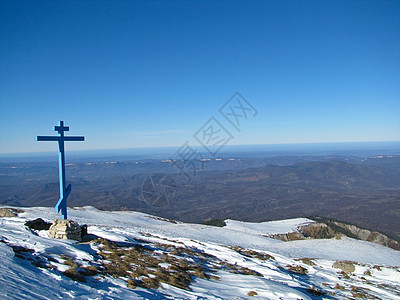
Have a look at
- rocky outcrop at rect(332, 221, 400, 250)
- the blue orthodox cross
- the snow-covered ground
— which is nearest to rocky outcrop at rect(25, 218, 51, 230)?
the snow-covered ground

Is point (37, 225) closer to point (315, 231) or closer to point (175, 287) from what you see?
point (175, 287)

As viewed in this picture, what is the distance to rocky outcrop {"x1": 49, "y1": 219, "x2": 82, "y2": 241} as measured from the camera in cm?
898

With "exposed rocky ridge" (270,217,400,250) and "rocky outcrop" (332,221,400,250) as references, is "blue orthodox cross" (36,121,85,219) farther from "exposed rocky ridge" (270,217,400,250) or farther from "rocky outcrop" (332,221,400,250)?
"rocky outcrop" (332,221,400,250)

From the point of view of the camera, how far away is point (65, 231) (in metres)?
9.02

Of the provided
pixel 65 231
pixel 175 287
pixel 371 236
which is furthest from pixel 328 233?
pixel 65 231

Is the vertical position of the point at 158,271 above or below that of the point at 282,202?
above

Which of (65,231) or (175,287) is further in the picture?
(65,231)

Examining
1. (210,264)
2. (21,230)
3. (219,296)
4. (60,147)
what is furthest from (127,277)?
(60,147)

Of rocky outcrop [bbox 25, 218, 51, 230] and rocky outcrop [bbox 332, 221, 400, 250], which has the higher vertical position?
rocky outcrop [bbox 25, 218, 51, 230]

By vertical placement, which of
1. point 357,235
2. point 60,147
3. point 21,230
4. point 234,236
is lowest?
point 357,235

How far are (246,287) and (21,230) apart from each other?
7976mm

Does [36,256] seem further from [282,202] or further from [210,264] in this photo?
[282,202]

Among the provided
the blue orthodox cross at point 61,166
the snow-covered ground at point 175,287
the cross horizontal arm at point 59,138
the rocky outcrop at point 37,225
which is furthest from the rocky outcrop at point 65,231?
the cross horizontal arm at point 59,138

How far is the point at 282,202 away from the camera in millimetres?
146625
